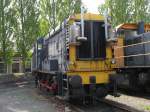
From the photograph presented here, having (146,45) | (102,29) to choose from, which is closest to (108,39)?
(102,29)

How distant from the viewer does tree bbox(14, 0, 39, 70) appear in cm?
3744

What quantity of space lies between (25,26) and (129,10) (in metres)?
11.4

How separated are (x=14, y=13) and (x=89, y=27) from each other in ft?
84.1

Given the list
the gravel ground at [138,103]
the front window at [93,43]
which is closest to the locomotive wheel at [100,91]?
the gravel ground at [138,103]

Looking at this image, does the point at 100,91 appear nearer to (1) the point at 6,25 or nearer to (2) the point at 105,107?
(2) the point at 105,107

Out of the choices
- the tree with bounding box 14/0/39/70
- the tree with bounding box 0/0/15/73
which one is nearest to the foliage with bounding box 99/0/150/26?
the tree with bounding box 14/0/39/70

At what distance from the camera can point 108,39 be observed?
1292 centimetres

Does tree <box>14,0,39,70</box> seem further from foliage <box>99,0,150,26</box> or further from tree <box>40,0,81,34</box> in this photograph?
foliage <box>99,0,150,26</box>

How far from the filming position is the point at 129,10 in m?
37.9

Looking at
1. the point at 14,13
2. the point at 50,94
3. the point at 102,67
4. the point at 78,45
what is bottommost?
the point at 50,94

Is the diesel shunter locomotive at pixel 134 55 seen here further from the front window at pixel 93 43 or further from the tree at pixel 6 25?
the tree at pixel 6 25

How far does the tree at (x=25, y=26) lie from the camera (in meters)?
37.4

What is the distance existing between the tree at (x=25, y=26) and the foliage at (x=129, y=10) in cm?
744

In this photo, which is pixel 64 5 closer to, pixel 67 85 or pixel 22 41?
pixel 22 41
